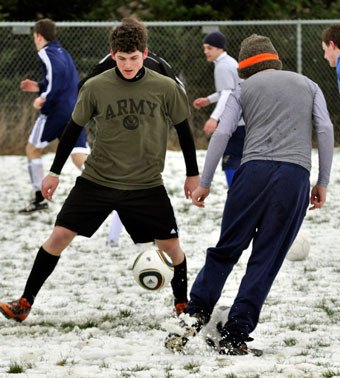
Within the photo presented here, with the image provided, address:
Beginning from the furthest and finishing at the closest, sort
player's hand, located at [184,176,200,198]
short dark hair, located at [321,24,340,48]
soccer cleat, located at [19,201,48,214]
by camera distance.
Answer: soccer cleat, located at [19,201,48,214]
short dark hair, located at [321,24,340,48]
player's hand, located at [184,176,200,198]

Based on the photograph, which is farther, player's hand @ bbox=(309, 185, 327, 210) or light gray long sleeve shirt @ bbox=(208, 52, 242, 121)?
light gray long sleeve shirt @ bbox=(208, 52, 242, 121)

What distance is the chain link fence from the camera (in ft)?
47.3

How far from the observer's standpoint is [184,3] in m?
15.9

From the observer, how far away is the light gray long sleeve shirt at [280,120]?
17.4 feet

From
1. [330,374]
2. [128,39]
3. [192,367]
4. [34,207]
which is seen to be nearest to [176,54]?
[34,207]

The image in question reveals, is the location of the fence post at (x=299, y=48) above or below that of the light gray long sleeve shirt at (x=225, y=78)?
below

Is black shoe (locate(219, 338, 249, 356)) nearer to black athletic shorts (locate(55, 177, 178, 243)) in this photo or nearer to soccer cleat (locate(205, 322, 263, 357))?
soccer cleat (locate(205, 322, 263, 357))

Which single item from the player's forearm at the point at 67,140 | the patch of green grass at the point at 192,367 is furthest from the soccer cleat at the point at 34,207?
the patch of green grass at the point at 192,367

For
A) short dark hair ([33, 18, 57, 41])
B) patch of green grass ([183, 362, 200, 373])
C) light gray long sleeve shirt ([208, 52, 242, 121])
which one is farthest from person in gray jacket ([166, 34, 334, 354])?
short dark hair ([33, 18, 57, 41])

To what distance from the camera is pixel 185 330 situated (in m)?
5.38

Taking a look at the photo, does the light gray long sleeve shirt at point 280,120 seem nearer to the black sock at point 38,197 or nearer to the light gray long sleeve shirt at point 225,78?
the light gray long sleeve shirt at point 225,78

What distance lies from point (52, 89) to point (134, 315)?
407cm

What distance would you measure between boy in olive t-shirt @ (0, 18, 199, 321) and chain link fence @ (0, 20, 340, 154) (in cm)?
835

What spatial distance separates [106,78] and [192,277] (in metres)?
2.50
